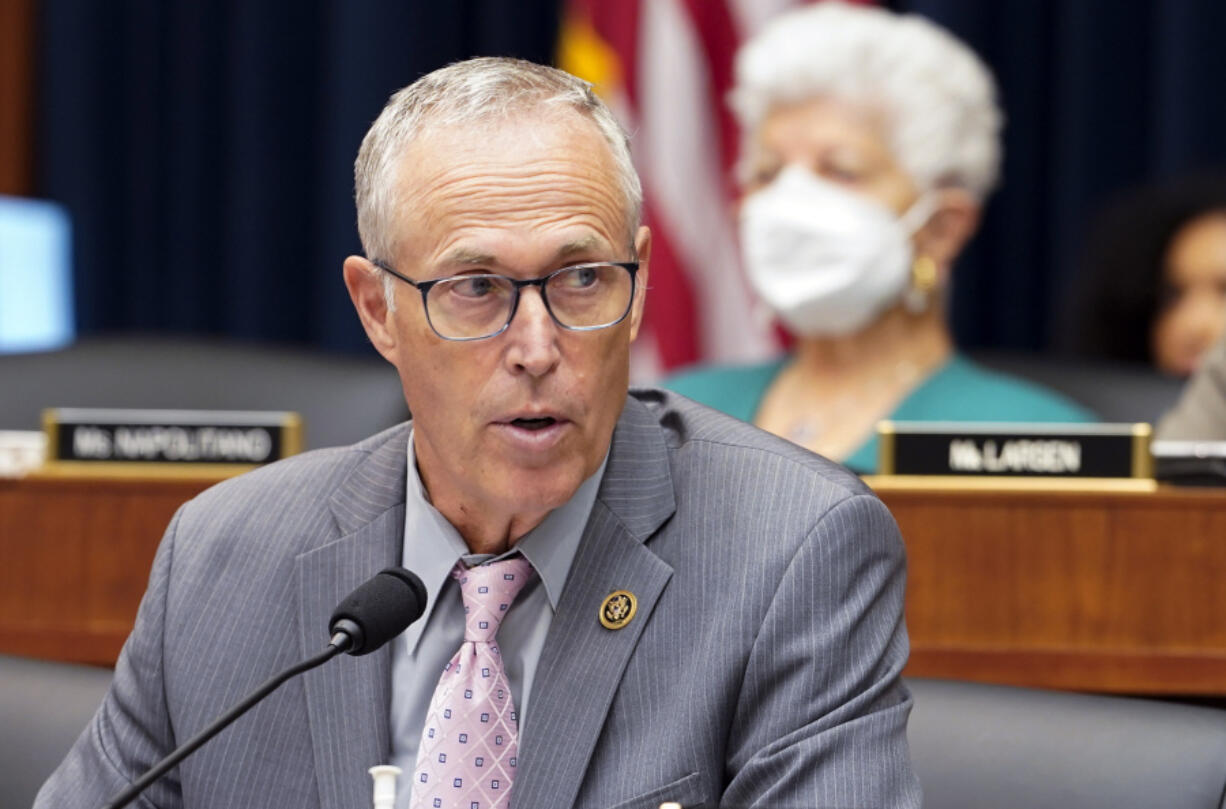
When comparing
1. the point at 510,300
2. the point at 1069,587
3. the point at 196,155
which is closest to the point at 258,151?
the point at 196,155

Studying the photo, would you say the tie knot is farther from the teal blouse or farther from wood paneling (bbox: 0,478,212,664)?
the teal blouse

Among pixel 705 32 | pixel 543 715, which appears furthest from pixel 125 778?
pixel 705 32

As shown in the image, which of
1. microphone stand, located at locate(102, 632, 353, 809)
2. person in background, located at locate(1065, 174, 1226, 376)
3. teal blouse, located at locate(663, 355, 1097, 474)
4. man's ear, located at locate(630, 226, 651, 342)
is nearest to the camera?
microphone stand, located at locate(102, 632, 353, 809)

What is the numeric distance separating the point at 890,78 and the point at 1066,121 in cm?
145

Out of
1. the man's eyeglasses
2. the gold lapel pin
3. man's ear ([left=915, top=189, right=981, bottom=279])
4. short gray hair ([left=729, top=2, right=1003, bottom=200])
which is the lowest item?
the gold lapel pin

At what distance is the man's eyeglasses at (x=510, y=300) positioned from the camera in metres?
1.46

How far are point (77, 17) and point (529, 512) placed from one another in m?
4.22

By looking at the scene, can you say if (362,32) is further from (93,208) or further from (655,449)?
(655,449)

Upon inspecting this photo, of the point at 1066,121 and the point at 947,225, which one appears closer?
the point at 947,225

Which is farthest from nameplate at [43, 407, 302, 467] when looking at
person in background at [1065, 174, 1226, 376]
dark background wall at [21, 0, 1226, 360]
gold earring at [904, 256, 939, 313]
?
dark background wall at [21, 0, 1226, 360]

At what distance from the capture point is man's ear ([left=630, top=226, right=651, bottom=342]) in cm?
153

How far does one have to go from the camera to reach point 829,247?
307 cm

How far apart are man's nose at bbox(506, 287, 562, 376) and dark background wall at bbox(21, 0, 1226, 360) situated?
315 cm

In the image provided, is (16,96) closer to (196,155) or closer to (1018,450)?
(196,155)
